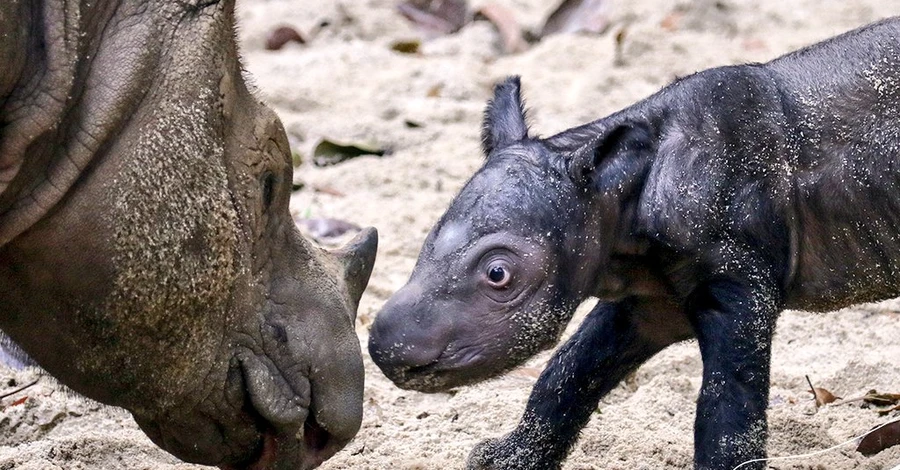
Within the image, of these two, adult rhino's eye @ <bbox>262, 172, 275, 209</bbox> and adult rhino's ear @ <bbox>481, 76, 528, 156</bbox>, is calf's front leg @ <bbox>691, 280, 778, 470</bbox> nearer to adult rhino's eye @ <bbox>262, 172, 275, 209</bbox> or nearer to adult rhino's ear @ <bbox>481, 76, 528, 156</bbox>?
adult rhino's ear @ <bbox>481, 76, 528, 156</bbox>

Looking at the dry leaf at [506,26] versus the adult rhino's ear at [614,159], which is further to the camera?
the dry leaf at [506,26]

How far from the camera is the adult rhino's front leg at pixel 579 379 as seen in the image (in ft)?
14.2

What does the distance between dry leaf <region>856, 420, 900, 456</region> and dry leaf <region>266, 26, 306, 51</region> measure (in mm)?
5991

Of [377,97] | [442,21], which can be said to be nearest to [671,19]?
[442,21]

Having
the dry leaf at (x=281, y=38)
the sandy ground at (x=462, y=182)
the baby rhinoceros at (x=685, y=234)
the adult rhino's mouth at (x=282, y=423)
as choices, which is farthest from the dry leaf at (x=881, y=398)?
the dry leaf at (x=281, y=38)

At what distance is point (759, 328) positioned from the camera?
3.85 metres

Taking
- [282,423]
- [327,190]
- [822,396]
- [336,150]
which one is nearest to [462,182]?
[327,190]

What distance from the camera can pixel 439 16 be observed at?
9.94m

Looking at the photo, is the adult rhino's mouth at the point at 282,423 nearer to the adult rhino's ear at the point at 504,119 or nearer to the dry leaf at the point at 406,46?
the adult rhino's ear at the point at 504,119

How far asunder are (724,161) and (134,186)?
5.18 feet

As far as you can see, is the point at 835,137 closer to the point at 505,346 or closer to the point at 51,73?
the point at 505,346

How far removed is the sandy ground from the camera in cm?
462

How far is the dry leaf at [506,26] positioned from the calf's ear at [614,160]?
17.7 feet

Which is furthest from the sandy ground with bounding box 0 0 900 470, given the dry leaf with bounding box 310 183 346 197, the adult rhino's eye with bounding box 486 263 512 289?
the adult rhino's eye with bounding box 486 263 512 289
